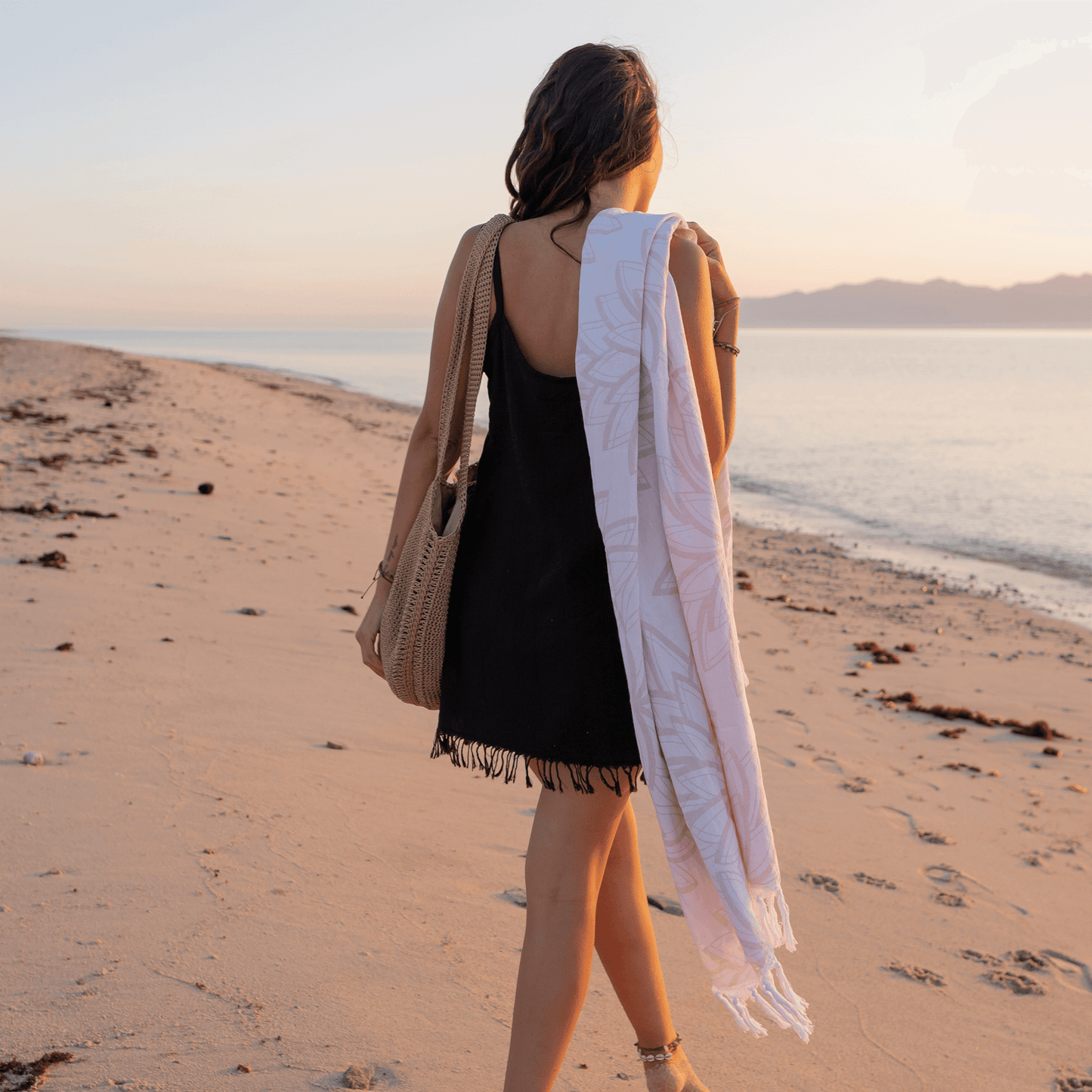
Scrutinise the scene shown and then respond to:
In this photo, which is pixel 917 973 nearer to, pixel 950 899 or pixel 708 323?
pixel 950 899

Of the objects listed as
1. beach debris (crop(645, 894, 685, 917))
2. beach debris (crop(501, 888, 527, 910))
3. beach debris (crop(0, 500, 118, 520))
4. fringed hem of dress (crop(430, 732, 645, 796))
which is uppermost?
fringed hem of dress (crop(430, 732, 645, 796))

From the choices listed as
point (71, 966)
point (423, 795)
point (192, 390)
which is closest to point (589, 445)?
point (71, 966)

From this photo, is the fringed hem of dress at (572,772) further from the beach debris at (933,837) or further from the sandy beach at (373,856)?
the beach debris at (933,837)

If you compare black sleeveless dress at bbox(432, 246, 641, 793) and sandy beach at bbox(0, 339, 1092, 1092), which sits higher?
black sleeveless dress at bbox(432, 246, 641, 793)

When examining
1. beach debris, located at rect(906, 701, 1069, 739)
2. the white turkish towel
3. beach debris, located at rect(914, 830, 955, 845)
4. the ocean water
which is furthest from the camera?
the ocean water

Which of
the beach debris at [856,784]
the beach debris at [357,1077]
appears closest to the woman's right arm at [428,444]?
the beach debris at [357,1077]

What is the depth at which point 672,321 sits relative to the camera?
1.41m

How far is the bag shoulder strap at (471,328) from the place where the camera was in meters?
1.53

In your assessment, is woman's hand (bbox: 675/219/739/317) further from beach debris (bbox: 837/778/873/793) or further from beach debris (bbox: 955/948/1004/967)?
beach debris (bbox: 837/778/873/793)

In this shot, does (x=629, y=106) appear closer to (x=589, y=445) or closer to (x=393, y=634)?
(x=589, y=445)

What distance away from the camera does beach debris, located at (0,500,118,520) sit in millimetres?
6215

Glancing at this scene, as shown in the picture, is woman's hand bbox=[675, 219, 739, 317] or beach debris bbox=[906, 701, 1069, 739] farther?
beach debris bbox=[906, 701, 1069, 739]

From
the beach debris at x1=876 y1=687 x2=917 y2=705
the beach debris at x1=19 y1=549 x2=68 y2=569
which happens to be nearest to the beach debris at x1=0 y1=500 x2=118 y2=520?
the beach debris at x1=19 y1=549 x2=68 y2=569

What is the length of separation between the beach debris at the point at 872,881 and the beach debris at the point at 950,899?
0.45 feet
